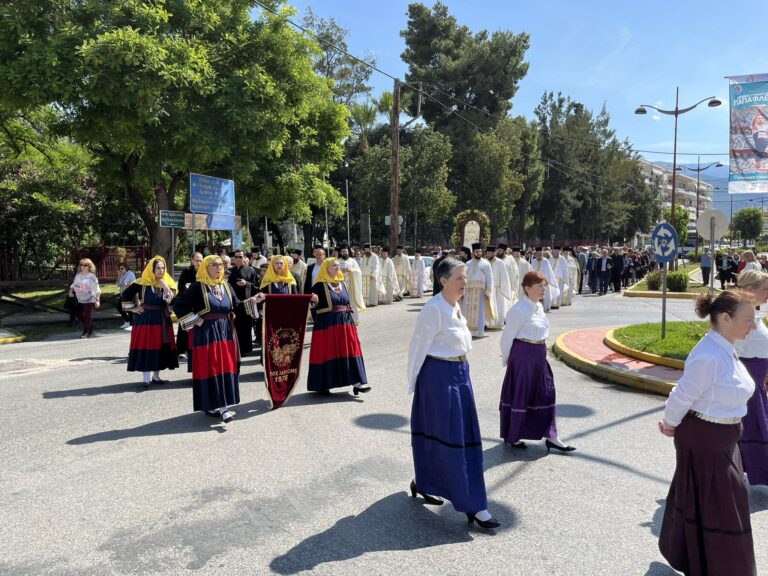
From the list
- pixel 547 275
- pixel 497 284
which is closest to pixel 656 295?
pixel 547 275

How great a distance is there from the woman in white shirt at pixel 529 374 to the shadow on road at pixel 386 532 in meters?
1.20

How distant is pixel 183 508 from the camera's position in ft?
13.7

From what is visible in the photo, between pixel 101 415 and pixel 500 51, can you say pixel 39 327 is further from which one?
pixel 500 51

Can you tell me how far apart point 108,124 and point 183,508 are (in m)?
12.7

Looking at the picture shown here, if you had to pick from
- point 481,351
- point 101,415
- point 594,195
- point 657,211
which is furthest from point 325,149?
point 657,211

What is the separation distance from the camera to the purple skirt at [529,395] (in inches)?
208

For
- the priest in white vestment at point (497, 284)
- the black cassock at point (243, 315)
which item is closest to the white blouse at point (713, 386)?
the black cassock at point (243, 315)

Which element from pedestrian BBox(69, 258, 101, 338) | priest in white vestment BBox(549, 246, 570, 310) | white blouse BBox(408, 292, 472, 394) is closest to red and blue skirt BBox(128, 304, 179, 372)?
white blouse BBox(408, 292, 472, 394)

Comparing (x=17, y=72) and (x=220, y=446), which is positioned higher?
(x=17, y=72)

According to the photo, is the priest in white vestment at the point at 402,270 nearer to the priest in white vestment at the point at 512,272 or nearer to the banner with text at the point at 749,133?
the priest in white vestment at the point at 512,272

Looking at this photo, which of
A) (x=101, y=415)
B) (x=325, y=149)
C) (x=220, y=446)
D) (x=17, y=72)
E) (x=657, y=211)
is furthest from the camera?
(x=657, y=211)

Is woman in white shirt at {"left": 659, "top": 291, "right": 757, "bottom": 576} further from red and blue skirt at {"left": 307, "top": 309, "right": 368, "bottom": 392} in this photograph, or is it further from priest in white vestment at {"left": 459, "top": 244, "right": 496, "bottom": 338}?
priest in white vestment at {"left": 459, "top": 244, "right": 496, "bottom": 338}

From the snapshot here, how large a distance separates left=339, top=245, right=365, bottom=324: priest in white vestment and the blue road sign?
17.7 ft

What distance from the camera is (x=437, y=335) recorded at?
4.07m
